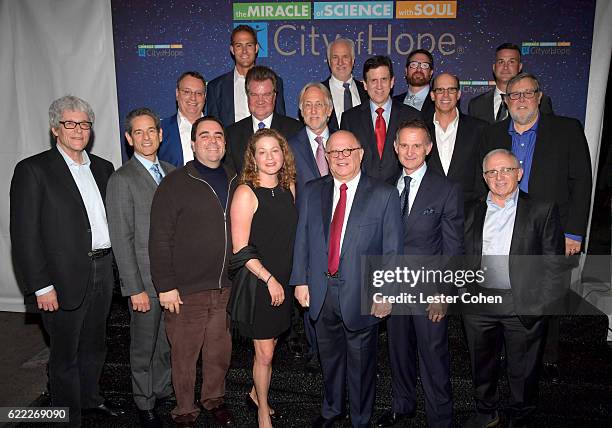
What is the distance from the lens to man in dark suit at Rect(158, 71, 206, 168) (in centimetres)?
379

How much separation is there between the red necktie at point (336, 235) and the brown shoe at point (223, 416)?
1.25 m

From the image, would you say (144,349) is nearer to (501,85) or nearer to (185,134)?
(185,134)

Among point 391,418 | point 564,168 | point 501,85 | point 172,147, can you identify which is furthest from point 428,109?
point 391,418

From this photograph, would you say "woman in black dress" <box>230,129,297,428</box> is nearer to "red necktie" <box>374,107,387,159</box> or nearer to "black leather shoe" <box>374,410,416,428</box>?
"black leather shoe" <box>374,410,416,428</box>

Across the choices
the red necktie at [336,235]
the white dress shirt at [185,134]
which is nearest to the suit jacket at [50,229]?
the white dress shirt at [185,134]

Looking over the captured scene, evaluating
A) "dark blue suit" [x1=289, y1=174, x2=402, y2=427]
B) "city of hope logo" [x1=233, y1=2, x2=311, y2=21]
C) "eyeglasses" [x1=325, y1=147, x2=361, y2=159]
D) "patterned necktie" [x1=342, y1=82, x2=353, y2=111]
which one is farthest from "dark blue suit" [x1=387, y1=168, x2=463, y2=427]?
"city of hope logo" [x1=233, y1=2, x2=311, y2=21]

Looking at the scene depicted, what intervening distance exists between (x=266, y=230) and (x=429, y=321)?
3.70 ft

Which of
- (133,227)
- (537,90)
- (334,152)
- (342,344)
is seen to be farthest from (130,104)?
(537,90)

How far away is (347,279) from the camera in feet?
9.43

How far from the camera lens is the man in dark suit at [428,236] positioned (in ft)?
9.57

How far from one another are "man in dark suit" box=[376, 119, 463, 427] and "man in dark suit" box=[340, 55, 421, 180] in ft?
1.89

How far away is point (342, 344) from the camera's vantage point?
310 centimetres

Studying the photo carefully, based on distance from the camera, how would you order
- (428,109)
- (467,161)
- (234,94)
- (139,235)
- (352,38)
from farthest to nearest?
(352,38), (234,94), (428,109), (467,161), (139,235)

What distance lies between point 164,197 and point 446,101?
2.09m
